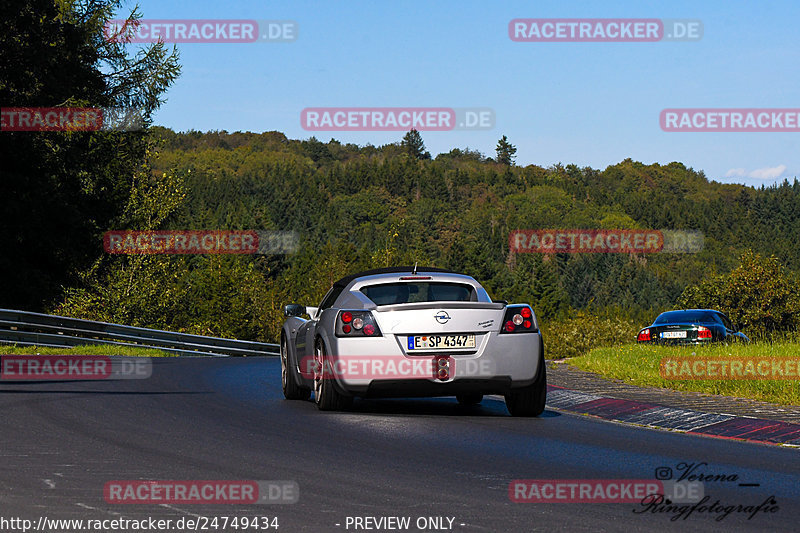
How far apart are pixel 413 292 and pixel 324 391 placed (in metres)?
1.58

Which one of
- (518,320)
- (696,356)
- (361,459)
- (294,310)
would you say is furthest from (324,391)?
(696,356)

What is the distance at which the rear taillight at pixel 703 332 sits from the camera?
20.3m

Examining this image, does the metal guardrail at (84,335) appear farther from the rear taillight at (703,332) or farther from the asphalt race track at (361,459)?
the rear taillight at (703,332)

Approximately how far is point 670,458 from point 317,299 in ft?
364

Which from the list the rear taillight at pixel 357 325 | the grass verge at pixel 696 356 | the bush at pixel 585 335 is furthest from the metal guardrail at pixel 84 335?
the bush at pixel 585 335

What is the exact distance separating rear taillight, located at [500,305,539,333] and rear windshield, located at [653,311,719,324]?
1111 centimetres

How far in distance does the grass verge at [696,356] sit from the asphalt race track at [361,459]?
253 centimetres

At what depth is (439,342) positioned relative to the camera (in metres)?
10.2

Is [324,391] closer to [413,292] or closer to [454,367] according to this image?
[454,367]

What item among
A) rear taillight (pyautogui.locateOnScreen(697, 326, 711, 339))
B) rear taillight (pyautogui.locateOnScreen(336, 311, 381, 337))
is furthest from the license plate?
rear taillight (pyautogui.locateOnScreen(697, 326, 711, 339))

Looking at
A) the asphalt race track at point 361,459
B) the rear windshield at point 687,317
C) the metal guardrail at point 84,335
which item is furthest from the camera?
the metal guardrail at point 84,335

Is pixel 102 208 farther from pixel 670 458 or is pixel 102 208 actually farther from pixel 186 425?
pixel 670 458

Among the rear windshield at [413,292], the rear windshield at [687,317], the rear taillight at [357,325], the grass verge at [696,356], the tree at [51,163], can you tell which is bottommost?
the grass verge at [696,356]

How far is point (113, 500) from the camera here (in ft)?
19.6
